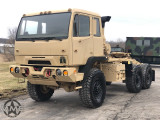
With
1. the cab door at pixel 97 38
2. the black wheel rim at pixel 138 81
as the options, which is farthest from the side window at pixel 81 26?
the black wheel rim at pixel 138 81

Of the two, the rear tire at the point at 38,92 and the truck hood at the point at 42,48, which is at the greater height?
the truck hood at the point at 42,48

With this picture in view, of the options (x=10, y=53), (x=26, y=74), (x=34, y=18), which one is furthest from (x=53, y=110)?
(x=10, y=53)

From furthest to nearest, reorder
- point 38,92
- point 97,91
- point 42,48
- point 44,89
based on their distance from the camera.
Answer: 1. point 44,89
2. point 38,92
3. point 97,91
4. point 42,48

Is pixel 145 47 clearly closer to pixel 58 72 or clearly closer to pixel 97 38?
pixel 97 38

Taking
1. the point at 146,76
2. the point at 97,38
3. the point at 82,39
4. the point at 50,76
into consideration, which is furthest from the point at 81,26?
the point at 146,76

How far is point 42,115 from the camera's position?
6.09 metres

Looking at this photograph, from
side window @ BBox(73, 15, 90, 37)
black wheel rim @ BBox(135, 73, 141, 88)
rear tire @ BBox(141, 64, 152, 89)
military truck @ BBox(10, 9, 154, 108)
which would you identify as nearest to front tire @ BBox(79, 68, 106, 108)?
military truck @ BBox(10, 9, 154, 108)

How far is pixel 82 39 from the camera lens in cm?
622

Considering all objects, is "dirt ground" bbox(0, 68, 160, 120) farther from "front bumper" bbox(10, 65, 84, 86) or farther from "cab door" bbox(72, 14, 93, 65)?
"cab door" bbox(72, 14, 93, 65)

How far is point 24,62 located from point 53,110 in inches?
64.7

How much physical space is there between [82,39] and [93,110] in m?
2.07

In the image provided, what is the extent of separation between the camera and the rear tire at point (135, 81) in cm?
900

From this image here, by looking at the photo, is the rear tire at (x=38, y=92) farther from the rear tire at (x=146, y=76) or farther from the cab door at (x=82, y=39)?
the rear tire at (x=146, y=76)

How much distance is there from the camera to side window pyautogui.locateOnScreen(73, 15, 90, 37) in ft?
19.7
